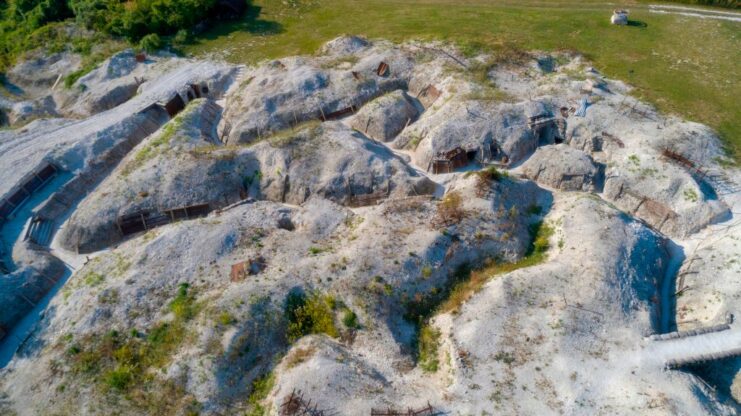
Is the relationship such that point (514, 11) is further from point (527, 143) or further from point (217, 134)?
point (217, 134)

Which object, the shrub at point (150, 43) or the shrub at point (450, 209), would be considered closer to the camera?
the shrub at point (450, 209)

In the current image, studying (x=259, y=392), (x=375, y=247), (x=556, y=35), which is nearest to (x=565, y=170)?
(x=375, y=247)

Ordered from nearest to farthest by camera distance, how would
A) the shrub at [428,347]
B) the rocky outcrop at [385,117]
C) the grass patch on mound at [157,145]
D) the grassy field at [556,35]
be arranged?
1. the shrub at [428,347]
2. the grass patch on mound at [157,145]
3. the rocky outcrop at [385,117]
4. the grassy field at [556,35]

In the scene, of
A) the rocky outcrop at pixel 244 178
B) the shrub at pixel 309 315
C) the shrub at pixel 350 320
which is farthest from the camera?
the rocky outcrop at pixel 244 178

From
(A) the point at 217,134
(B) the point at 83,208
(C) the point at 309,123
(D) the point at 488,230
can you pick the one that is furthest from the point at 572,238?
(B) the point at 83,208

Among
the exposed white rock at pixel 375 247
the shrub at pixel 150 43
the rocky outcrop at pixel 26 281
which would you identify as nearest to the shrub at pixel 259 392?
the exposed white rock at pixel 375 247

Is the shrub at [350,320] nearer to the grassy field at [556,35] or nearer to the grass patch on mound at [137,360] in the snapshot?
the grass patch on mound at [137,360]
